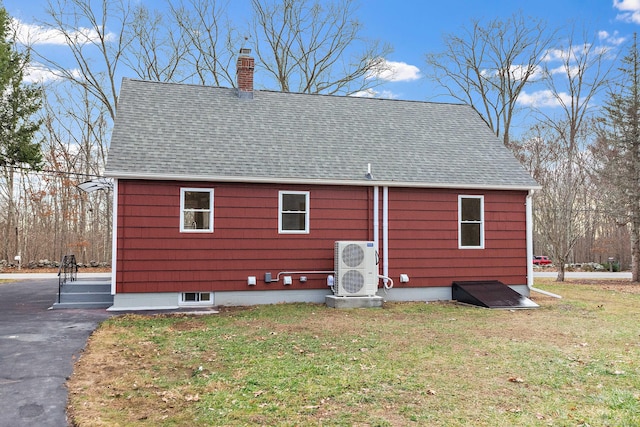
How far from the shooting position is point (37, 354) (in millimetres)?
6367

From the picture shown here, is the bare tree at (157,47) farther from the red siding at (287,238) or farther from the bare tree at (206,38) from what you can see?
the red siding at (287,238)

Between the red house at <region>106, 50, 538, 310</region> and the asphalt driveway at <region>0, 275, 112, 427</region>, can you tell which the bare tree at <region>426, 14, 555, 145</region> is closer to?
the red house at <region>106, 50, 538, 310</region>

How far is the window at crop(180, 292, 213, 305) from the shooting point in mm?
10844

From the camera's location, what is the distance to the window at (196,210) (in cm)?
1077

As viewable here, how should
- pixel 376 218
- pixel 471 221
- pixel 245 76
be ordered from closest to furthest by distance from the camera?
pixel 376 218 < pixel 471 221 < pixel 245 76

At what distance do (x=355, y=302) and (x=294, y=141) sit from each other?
4297 millimetres

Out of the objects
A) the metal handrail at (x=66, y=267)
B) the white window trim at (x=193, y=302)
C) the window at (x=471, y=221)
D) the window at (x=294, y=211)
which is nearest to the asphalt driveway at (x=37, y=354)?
the metal handrail at (x=66, y=267)

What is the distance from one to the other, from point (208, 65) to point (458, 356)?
72.6 ft

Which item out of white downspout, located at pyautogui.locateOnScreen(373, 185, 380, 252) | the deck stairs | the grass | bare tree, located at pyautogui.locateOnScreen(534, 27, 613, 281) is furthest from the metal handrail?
bare tree, located at pyautogui.locateOnScreen(534, 27, 613, 281)

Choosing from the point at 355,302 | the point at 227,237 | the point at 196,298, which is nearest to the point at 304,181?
the point at 227,237

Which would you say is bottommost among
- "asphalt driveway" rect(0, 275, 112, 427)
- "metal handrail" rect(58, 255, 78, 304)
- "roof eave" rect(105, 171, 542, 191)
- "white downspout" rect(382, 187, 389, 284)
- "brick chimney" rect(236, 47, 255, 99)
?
"asphalt driveway" rect(0, 275, 112, 427)

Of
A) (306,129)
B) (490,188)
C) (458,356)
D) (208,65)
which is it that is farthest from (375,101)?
(208,65)

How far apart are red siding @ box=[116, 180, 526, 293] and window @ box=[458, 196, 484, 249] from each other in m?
0.15

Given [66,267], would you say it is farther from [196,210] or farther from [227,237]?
[227,237]
